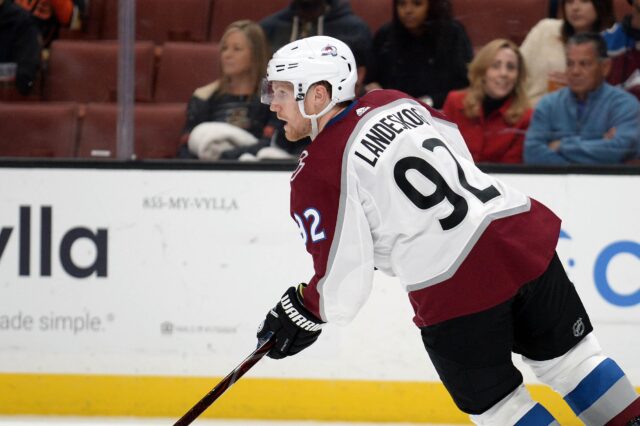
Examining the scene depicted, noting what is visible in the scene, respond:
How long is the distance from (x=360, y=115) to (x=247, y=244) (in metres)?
1.46

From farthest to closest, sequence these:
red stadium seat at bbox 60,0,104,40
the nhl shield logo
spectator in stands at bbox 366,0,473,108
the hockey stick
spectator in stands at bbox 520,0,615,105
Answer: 1. red stadium seat at bbox 60,0,104,40
2. spectator in stands at bbox 366,0,473,108
3. spectator in stands at bbox 520,0,615,105
4. the hockey stick
5. the nhl shield logo

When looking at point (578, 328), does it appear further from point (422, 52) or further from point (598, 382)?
point (422, 52)

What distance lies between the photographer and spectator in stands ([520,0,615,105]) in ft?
12.5

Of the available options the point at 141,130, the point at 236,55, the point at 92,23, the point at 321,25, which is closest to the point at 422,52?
the point at 321,25

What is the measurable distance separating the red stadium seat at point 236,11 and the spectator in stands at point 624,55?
1108 millimetres

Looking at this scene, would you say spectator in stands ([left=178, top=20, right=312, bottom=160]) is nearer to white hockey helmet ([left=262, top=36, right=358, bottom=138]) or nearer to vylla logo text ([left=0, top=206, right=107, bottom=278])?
vylla logo text ([left=0, top=206, right=107, bottom=278])

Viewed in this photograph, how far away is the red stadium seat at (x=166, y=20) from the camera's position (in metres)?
4.00

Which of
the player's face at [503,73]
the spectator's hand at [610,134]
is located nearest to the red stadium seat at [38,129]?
the player's face at [503,73]

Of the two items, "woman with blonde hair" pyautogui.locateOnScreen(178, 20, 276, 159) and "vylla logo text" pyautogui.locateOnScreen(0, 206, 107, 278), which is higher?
"woman with blonde hair" pyautogui.locateOnScreen(178, 20, 276, 159)

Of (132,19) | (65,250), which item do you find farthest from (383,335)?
(132,19)

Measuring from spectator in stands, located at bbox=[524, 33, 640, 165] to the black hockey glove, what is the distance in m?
1.52

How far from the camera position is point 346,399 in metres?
3.89

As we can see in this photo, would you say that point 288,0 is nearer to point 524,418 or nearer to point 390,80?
point 390,80

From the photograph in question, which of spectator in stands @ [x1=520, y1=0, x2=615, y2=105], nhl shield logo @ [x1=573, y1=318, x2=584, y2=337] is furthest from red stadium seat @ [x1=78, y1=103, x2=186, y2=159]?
nhl shield logo @ [x1=573, y1=318, x2=584, y2=337]
